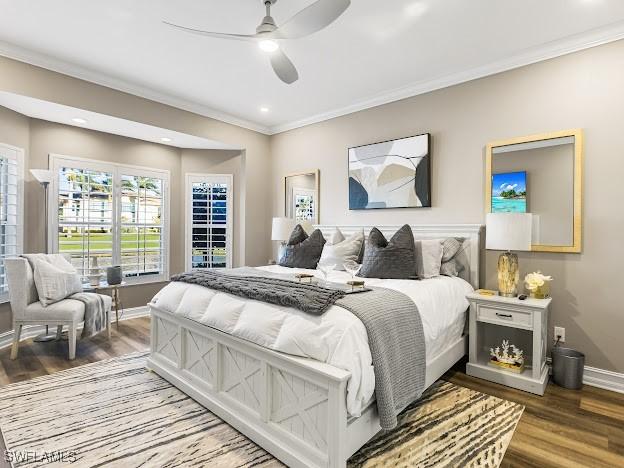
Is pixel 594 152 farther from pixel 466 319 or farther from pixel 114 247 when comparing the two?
pixel 114 247

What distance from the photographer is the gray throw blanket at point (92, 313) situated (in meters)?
3.53

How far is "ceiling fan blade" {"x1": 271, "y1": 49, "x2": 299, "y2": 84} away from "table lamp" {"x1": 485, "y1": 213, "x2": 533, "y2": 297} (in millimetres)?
2021

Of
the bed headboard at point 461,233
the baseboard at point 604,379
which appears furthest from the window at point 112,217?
the baseboard at point 604,379

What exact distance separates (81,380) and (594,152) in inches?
186

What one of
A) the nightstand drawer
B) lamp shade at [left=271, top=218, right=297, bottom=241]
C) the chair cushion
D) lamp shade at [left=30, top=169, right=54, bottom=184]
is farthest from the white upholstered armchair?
the nightstand drawer

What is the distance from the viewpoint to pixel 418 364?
7.02 ft

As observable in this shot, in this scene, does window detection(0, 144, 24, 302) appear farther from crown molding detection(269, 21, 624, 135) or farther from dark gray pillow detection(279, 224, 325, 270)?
crown molding detection(269, 21, 624, 135)

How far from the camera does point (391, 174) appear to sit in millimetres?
4070

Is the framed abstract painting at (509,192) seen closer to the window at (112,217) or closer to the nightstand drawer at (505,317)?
the nightstand drawer at (505,317)

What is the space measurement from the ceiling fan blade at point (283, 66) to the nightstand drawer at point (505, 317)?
2501 millimetres

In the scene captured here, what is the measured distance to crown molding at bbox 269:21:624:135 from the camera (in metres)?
2.78

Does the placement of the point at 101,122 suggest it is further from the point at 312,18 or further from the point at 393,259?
the point at 393,259

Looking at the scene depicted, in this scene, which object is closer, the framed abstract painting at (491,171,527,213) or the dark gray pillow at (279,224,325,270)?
the framed abstract painting at (491,171,527,213)

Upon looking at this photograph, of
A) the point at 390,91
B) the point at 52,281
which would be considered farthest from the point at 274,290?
the point at 390,91
